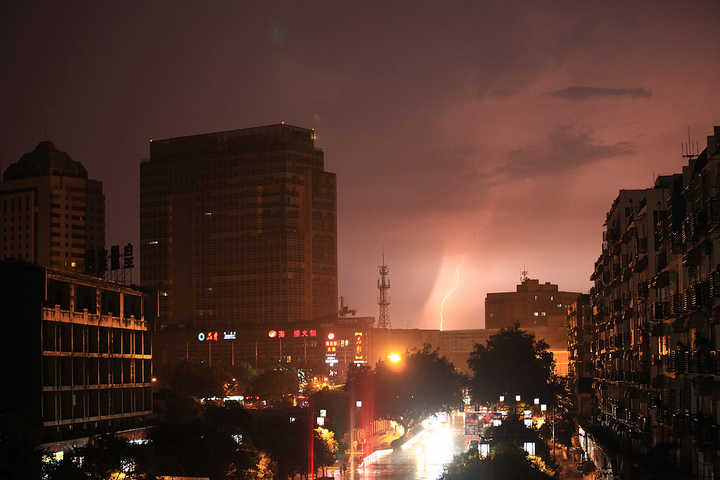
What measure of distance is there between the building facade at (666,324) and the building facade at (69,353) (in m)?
36.8

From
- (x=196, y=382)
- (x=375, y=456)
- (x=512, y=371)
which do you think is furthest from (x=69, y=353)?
(x=512, y=371)

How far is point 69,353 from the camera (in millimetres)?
78125

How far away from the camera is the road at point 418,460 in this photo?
9812 centimetres

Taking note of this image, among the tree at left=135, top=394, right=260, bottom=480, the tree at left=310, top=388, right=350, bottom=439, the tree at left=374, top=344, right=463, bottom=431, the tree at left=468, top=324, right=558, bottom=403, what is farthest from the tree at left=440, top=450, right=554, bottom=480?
the tree at left=374, top=344, right=463, bottom=431

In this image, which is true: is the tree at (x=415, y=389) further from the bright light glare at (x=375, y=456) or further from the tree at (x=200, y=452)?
the tree at (x=200, y=452)

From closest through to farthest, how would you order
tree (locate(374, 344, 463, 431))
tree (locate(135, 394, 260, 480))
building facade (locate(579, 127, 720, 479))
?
building facade (locate(579, 127, 720, 479)), tree (locate(135, 394, 260, 480)), tree (locate(374, 344, 463, 431))

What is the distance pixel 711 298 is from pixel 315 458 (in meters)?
52.9

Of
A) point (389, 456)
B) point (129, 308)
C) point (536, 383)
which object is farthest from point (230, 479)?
point (536, 383)

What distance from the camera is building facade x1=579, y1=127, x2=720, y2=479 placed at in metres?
45.4

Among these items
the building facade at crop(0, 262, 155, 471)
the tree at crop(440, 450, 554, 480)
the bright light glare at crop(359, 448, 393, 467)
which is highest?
the building facade at crop(0, 262, 155, 471)

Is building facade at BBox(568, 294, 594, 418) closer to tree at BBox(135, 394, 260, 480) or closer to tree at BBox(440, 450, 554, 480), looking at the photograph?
tree at BBox(135, 394, 260, 480)

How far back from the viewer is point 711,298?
146 feet

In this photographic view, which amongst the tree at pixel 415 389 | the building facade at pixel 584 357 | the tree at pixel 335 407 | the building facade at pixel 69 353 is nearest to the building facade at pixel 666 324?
the tree at pixel 335 407

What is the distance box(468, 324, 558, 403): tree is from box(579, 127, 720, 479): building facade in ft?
107
